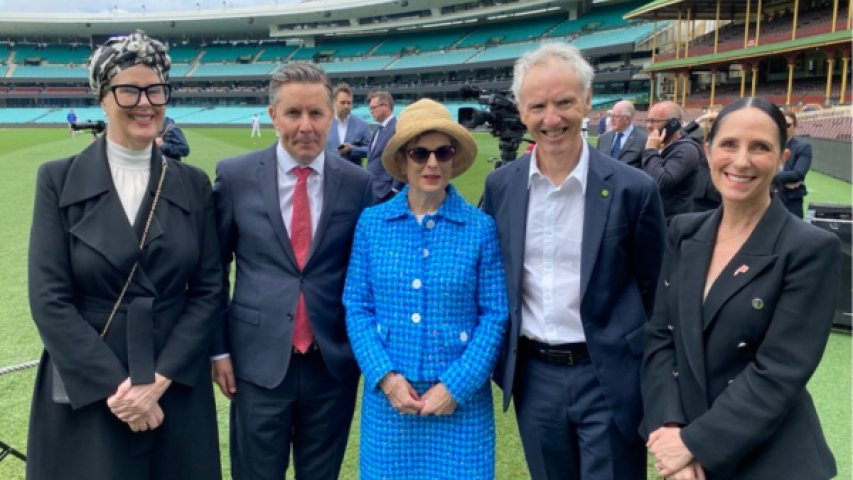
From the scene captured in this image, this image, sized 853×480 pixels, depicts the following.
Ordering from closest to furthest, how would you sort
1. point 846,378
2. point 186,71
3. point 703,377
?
point 703,377
point 846,378
point 186,71

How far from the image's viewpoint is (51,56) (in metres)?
60.2

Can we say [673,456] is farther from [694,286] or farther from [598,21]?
[598,21]

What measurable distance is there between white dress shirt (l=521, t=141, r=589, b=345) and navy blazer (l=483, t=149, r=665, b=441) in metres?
0.04

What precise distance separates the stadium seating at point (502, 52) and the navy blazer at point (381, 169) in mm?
39497

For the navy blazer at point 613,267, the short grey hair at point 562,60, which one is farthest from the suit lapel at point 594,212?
the short grey hair at point 562,60

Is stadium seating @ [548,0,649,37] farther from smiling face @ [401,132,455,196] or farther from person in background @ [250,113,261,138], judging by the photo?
smiling face @ [401,132,455,196]

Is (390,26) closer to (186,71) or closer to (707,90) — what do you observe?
(186,71)

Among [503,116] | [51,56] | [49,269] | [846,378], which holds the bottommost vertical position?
[846,378]

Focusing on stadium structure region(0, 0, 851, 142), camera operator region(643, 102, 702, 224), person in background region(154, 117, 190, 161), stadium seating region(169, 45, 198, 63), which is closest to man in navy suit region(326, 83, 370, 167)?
person in background region(154, 117, 190, 161)

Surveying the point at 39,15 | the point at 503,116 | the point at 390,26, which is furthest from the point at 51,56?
the point at 503,116

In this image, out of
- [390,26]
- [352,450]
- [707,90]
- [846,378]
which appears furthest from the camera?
[390,26]

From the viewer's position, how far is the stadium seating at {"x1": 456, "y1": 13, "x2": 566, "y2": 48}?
47531 millimetres

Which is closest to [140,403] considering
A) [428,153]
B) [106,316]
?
[106,316]

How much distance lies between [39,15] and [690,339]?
69474mm
